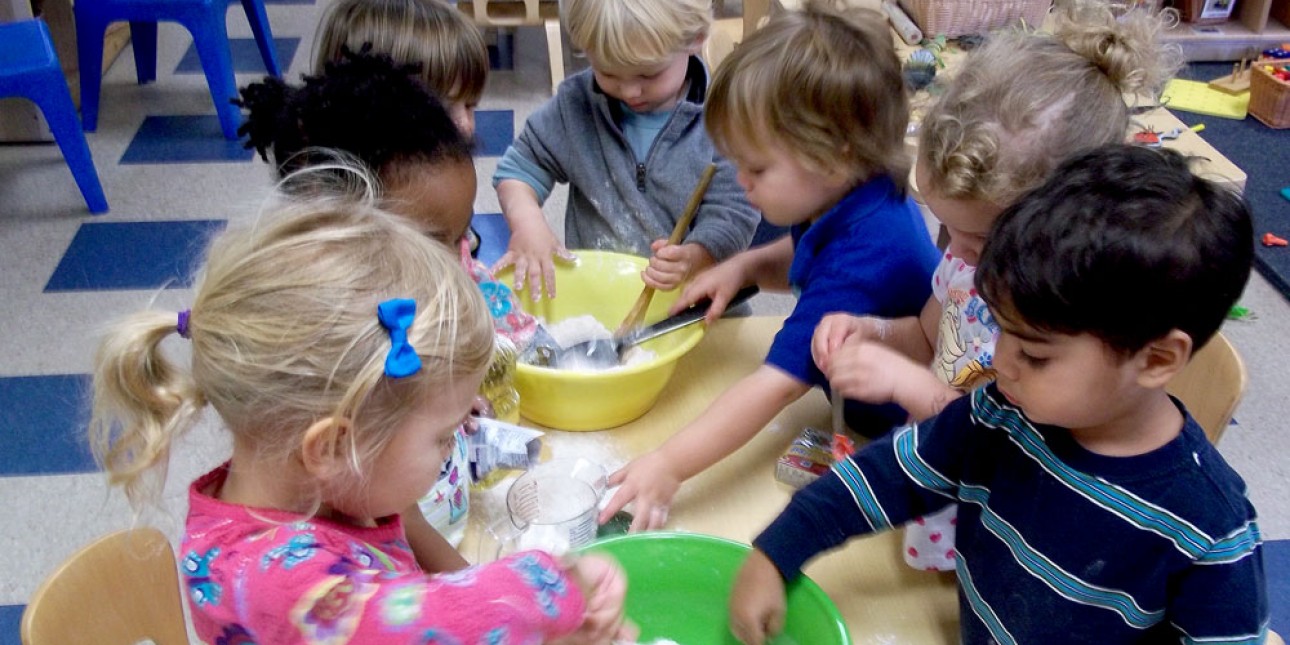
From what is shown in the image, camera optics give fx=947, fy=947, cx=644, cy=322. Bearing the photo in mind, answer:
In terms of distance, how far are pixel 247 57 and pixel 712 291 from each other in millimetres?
3187

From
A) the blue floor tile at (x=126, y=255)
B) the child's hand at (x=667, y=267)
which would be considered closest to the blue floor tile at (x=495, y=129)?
the blue floor tile at (x=126, y=255)

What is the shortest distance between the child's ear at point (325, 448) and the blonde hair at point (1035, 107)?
0.58 metres

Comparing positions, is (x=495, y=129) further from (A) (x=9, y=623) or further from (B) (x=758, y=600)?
(B) (x=758, y=600)

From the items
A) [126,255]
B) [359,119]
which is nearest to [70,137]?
[126,255]

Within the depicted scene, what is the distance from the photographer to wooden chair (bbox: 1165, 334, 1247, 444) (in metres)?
0.88

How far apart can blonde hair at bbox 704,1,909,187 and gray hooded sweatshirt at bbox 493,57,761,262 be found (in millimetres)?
341

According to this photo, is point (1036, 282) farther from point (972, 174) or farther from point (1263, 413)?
point (1263, 413)

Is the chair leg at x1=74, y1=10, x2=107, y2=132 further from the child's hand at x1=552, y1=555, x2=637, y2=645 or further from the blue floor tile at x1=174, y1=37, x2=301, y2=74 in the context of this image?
the child's hand at x1=552, y1=555, x2=637, y2=645

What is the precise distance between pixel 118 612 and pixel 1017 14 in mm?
2603

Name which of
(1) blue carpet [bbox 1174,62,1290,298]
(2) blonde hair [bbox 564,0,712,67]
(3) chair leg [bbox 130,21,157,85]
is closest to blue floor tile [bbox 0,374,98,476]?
(2) blonde hair [bbox 564,0,712,67]

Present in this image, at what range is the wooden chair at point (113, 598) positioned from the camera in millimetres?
716

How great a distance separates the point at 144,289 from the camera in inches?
95.1

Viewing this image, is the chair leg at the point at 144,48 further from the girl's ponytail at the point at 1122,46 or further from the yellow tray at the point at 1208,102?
the yellow tray at the point at 1208,102

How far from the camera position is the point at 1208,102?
3.26 m
